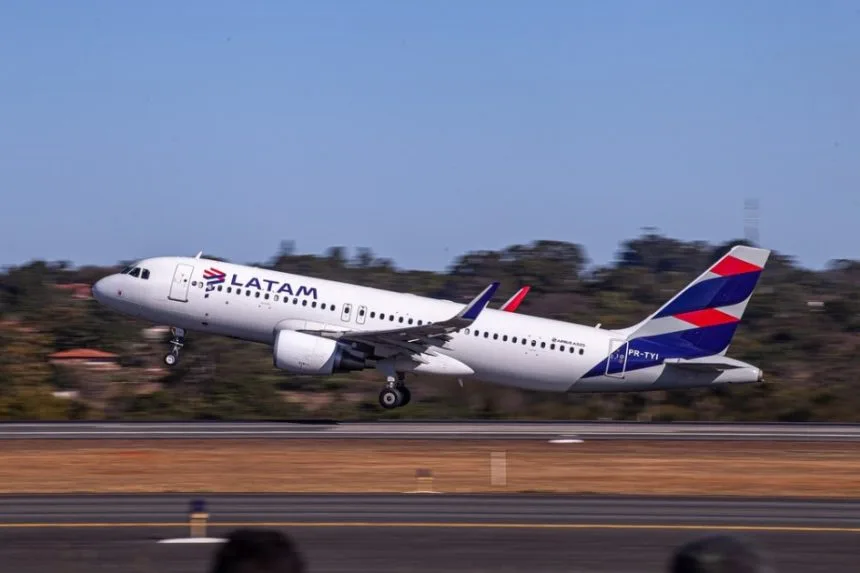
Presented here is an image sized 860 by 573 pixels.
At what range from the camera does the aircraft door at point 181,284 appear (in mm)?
34062

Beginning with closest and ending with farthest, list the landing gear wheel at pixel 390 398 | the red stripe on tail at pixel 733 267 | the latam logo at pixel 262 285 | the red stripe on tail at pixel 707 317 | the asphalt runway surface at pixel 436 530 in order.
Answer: the asphalt runway surface at pixel 436 530 < the landing gear wheel at pixel 390 398 < the latam logo at pixel 262 285 < the red stripe on tail at pixel 707 317 < the red stripe on tail at pixel 733 267

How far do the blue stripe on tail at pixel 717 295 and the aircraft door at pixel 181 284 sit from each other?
1314cm

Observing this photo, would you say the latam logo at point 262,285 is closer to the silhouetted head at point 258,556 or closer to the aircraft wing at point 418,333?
the aircraft wing at point 418,333

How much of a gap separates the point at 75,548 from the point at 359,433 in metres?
16.1

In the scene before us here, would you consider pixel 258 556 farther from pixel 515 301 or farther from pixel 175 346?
pixel 515 301

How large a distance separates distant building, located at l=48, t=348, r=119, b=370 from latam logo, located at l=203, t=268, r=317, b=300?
13.7m

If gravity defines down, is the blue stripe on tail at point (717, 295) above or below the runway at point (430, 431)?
above

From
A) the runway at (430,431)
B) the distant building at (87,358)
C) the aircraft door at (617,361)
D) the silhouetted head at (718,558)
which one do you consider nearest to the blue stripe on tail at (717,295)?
the aircraft door at (617,361)

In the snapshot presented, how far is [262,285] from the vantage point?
111 ft

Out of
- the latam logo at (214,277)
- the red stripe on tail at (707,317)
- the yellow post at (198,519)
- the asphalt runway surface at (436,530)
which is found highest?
the latam logo at (214,277)

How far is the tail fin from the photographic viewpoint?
34.0m

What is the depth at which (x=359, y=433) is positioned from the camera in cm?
2989

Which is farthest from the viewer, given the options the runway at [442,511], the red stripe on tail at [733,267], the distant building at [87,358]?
the distant building at [87,358]

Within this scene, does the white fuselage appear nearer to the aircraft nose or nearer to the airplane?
the airplane
